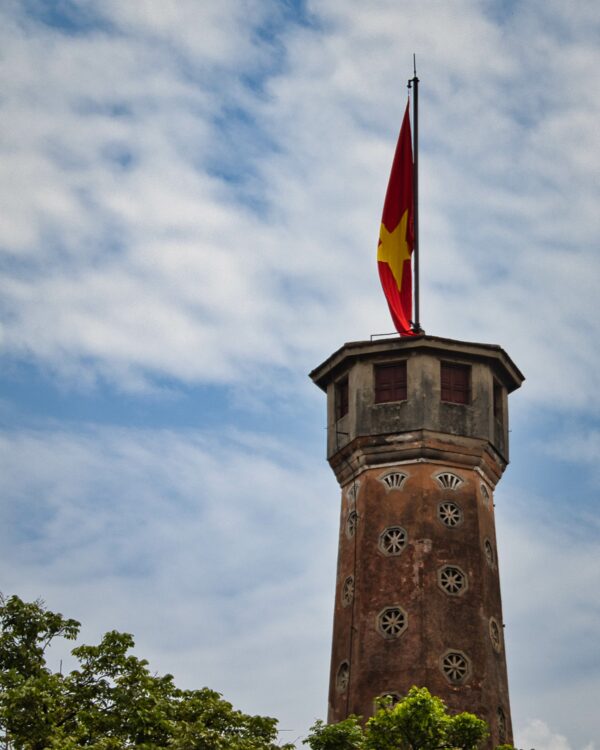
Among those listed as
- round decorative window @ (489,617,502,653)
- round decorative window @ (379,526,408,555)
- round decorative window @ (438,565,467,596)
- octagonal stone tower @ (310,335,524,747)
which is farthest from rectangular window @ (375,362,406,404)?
round decorative window @ (489,617,502,653)

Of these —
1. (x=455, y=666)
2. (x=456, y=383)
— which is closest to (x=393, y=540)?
(x=455, y=666)

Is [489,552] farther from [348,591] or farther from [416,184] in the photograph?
[416,184]

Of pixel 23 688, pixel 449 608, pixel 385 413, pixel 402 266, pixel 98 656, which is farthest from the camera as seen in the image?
pixel 402 266

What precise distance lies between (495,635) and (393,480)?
598 cm

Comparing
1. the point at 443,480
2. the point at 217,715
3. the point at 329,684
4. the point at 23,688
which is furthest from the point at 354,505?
the point at 23,688

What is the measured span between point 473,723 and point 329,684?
37.0 feet

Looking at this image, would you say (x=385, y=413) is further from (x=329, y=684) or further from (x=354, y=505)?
(x=329, y=684)

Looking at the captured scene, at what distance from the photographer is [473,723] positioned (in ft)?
105

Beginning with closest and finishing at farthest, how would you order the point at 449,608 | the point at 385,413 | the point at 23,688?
1. the point at 23,688
2. the point at 449,608
3. the point at 385,413

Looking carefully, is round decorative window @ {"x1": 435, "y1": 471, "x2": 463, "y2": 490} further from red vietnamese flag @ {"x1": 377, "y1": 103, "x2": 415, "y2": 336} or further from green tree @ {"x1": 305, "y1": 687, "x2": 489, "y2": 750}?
green tree @ {"x1": 305, "y1": 687, "x2": 489, "y2": 750}

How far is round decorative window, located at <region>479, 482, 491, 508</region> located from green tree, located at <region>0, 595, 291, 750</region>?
44.4 ft

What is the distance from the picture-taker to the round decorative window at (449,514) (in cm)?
4300

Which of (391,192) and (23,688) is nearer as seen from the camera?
(23,688)

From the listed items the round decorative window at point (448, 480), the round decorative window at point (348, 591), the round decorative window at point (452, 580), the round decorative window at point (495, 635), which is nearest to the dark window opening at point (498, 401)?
the round decorative window at point (448, 480)
